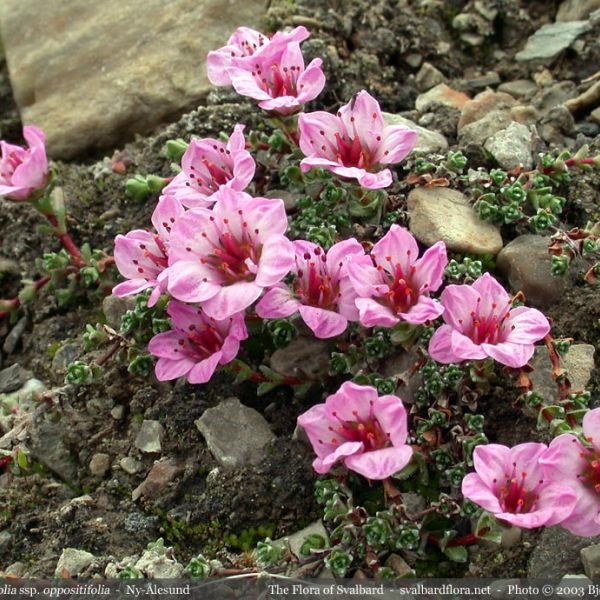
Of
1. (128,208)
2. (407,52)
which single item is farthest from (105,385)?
(407,52)

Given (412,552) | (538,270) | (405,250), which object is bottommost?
(412,552)

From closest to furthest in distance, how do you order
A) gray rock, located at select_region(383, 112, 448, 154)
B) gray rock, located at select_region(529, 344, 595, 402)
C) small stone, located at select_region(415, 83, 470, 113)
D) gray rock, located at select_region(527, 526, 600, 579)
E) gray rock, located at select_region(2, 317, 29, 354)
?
1. gray rock, located at select_region(527, 526, 600, 579)
2. gray rock, located at select_region(529, 344, 595, 402)
3. gray rock, located at select_region(383, 112, 448, 154)
4. gray rock, located at select_region(2, 317, 29, 354)
5. small stone, located at select_region(415, 83, 470, 113)

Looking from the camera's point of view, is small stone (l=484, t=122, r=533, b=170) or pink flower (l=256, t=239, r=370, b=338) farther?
small stone (l=484, t=122, r=533, b=170)

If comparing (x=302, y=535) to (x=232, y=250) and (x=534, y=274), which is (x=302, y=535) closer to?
(x=232, y=250)

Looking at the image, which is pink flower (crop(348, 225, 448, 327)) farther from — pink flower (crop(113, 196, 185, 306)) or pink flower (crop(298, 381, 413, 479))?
pink flower (crop(113, 196, 185, 306))

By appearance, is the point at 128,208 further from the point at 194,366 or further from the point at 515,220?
the point at 515,220

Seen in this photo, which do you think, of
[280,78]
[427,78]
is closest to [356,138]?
[280,78]

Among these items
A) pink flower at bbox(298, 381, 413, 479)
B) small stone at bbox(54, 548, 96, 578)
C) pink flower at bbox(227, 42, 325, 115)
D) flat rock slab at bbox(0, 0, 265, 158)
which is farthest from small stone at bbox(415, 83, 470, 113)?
small stone at bbox(54, 548, 96, 578)
